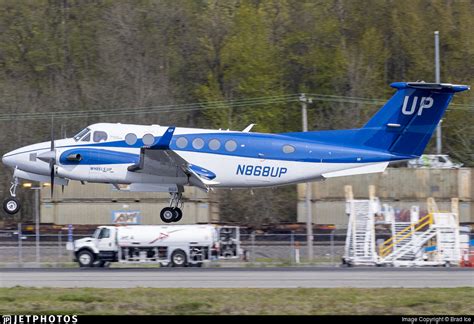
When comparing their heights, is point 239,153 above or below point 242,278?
above

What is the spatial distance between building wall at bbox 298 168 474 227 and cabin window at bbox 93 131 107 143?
21.2 m

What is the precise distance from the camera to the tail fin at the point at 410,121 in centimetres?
3375

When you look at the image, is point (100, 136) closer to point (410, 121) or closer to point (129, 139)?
point (129, 139)

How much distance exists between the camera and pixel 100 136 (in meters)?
33.7

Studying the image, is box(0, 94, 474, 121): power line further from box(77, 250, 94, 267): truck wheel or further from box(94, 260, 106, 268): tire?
Answer: box(77, 250, 94, 267): truck wheel

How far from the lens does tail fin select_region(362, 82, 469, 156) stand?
111 feet

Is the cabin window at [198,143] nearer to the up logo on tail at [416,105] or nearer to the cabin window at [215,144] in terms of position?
the cabin window at [215,144]

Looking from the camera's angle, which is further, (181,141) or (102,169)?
(102,169)

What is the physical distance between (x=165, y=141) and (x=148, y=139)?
1430mm

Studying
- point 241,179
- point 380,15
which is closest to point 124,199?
point 241,179

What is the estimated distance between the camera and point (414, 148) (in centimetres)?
3381

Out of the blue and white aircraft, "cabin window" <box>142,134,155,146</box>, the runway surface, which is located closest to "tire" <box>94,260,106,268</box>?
the runway surface

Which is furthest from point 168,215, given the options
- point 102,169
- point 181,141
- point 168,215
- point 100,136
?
point 100,136

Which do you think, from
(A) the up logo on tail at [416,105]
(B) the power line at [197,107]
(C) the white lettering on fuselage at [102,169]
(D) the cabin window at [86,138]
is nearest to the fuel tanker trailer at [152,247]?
(C) the white lettering on fuselage at [102,169]
